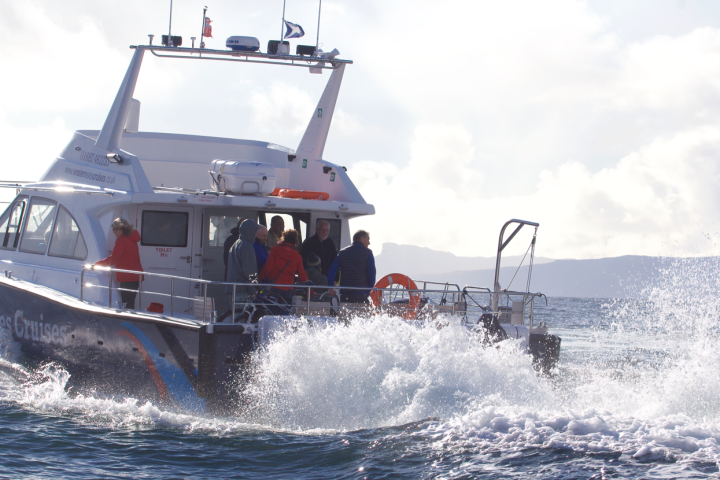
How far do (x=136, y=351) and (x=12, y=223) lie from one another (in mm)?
4349

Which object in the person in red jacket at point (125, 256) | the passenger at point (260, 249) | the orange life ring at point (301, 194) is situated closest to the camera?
the passenger at point (260, 249)

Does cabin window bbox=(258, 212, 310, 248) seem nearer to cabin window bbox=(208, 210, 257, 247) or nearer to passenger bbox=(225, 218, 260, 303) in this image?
cabin window bbox=(208, 210, 257, 247)

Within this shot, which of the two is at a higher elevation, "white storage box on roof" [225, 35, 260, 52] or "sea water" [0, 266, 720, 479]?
"white storage box on roof" [225, 35, 260, 52]

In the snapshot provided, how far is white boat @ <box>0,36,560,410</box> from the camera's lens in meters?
6.70

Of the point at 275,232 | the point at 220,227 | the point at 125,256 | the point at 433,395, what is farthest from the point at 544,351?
the point at 125,256

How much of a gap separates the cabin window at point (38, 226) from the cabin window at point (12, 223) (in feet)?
0.78

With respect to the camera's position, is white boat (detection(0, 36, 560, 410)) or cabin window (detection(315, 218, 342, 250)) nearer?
white boat (detection(0, 36, 560, 410))

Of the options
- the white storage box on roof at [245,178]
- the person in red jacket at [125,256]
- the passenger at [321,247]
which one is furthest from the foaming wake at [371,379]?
the white storage box on roof at [245,178]

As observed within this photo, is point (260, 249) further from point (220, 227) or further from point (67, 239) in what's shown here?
point (67, 239)

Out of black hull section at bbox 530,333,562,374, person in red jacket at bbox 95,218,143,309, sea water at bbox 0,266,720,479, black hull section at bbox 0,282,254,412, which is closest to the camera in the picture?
sea water at bbox 0,266,720,479

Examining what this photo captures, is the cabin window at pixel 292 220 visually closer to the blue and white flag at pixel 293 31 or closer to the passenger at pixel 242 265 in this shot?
the passenger at pixel 242 265

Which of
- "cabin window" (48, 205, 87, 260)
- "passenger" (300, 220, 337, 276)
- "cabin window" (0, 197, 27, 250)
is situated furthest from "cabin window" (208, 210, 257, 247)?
"cabin window" (0, 197, 27, 250)

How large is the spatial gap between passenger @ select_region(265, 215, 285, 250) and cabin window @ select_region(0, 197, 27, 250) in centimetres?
382

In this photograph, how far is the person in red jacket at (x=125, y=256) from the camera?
7.70 meters
